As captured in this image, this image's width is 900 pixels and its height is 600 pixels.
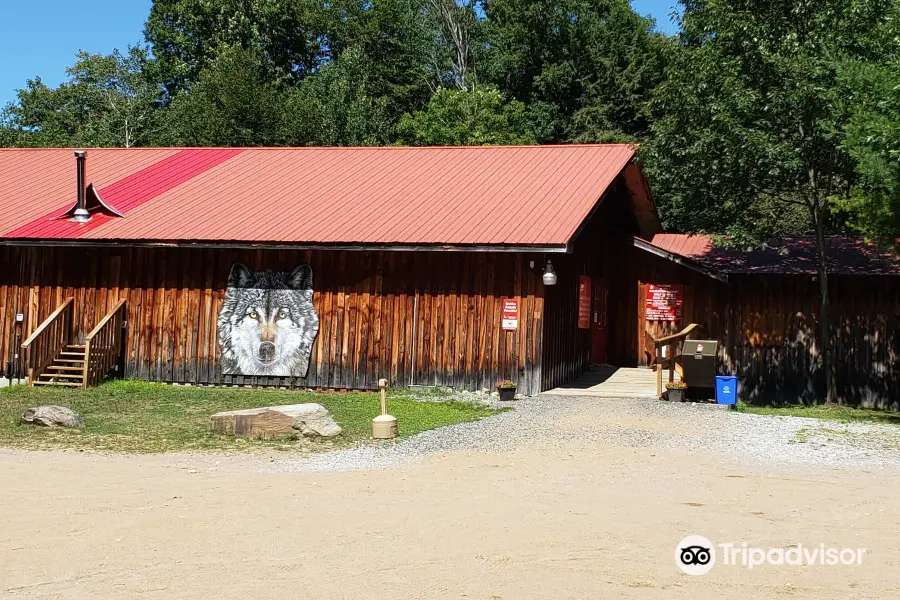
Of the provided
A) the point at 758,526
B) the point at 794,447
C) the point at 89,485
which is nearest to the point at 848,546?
the point at 758,526

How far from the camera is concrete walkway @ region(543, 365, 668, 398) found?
18422 millimetres

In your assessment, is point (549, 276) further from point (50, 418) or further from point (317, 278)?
point (50, 418)

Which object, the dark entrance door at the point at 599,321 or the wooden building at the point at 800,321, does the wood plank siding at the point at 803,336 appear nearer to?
the wooden building at the point at 800,321

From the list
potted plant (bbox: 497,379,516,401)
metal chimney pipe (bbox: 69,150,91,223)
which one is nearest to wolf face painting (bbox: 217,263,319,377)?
metal chimney pipe (bbox: 69,150,91,223)

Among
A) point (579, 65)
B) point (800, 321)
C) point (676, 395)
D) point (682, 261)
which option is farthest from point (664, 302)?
point (579, 65)

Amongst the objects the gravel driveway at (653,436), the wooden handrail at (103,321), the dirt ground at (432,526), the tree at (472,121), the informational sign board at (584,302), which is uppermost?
the tree at (472,121)

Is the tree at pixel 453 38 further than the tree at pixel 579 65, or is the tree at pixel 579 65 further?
the tree at pixel 453 38

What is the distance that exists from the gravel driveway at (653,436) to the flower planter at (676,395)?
49 centimetres

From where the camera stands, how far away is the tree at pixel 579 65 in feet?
126

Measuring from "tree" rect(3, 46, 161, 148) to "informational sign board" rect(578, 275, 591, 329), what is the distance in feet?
96.9

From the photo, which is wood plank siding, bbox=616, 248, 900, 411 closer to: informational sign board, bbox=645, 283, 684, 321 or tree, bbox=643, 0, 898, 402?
tree, bbox=643, 0, 898, 402

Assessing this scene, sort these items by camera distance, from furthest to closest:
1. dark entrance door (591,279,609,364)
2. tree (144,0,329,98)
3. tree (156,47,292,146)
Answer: tree (144,0,329,98), tree (156,47,292,146), dark entrance door (591,279,609,364)

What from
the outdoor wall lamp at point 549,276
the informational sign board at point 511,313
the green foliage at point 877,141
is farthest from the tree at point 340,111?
the green foliage at point 877,141

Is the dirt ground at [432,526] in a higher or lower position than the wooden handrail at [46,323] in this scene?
lower
